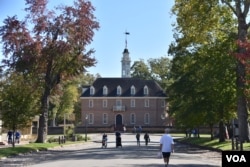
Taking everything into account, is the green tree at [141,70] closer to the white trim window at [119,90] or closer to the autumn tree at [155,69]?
the autumn tree at [155,69]

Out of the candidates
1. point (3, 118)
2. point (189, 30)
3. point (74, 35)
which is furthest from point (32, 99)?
point (189, 30)

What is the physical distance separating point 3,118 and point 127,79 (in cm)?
7029

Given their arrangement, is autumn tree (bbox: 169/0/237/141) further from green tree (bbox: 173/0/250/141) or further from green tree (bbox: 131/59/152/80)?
green tree (bbox: 131/59/152/80)

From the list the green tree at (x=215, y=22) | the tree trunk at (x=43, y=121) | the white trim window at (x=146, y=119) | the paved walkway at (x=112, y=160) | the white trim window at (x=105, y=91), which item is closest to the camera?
the paved walkway at (x=112, y=160)

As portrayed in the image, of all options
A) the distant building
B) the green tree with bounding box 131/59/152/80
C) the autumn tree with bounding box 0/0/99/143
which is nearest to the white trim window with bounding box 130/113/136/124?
the distant building

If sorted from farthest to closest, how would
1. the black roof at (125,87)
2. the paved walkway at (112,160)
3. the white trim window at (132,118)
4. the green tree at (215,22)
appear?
the black roof at (125,87) < the white trim window at (132,118) < the green tree at (215,22) < the paved walkway at (112,160)

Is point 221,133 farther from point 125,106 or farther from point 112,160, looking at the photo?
point 125,106

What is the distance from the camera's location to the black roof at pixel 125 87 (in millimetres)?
102625

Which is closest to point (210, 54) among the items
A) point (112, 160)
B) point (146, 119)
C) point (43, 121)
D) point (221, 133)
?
point (221, 133)

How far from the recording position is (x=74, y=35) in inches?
1751

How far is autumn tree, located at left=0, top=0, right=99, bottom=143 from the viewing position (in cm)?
4341

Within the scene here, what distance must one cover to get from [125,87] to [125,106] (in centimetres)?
452

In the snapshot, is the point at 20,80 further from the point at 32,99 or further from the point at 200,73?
the point at 200,73

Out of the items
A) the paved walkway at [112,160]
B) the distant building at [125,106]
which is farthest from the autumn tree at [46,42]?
the distant building at [125,106]
